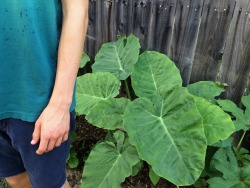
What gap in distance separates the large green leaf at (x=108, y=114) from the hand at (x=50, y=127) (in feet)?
3.39

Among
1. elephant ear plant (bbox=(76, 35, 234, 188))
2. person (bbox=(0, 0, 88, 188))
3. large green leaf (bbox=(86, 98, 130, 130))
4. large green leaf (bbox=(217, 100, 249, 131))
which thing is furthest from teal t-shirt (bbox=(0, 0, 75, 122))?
large green leaf (bbox=(217, 100, 249, 131))

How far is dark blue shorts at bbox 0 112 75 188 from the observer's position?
1308 mm

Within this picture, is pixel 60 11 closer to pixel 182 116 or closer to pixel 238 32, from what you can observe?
pixel 182 116

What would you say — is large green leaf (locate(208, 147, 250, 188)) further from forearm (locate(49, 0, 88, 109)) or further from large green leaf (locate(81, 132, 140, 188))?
forearm (locate(49, 0, 88, 109))

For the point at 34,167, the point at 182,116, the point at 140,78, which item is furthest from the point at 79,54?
the point at 140,78

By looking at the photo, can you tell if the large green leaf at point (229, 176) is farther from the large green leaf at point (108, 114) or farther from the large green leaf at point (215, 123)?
the large green leaf at point (108, 114)

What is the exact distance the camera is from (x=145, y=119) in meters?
2.08

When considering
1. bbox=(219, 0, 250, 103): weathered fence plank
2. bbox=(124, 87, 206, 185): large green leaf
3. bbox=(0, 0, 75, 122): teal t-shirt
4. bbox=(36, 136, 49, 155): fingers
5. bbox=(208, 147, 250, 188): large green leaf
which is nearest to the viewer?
bbox=(0, 0, 75, 122): teal t-shirt

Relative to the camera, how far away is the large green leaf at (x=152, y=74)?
97.2 inches

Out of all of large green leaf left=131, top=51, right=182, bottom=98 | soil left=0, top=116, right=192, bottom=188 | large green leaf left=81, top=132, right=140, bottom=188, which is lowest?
soil left=0, top=116, right=192, bottom=188

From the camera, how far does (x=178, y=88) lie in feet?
6.89

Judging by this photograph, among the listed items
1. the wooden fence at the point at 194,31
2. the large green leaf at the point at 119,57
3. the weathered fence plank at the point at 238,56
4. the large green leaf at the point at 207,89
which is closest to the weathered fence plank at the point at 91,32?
the wooden fence at the point at 194,31

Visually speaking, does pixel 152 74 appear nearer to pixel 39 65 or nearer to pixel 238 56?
pixel 238 56

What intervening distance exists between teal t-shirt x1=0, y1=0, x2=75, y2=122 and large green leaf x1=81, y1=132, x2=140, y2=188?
107 cm
